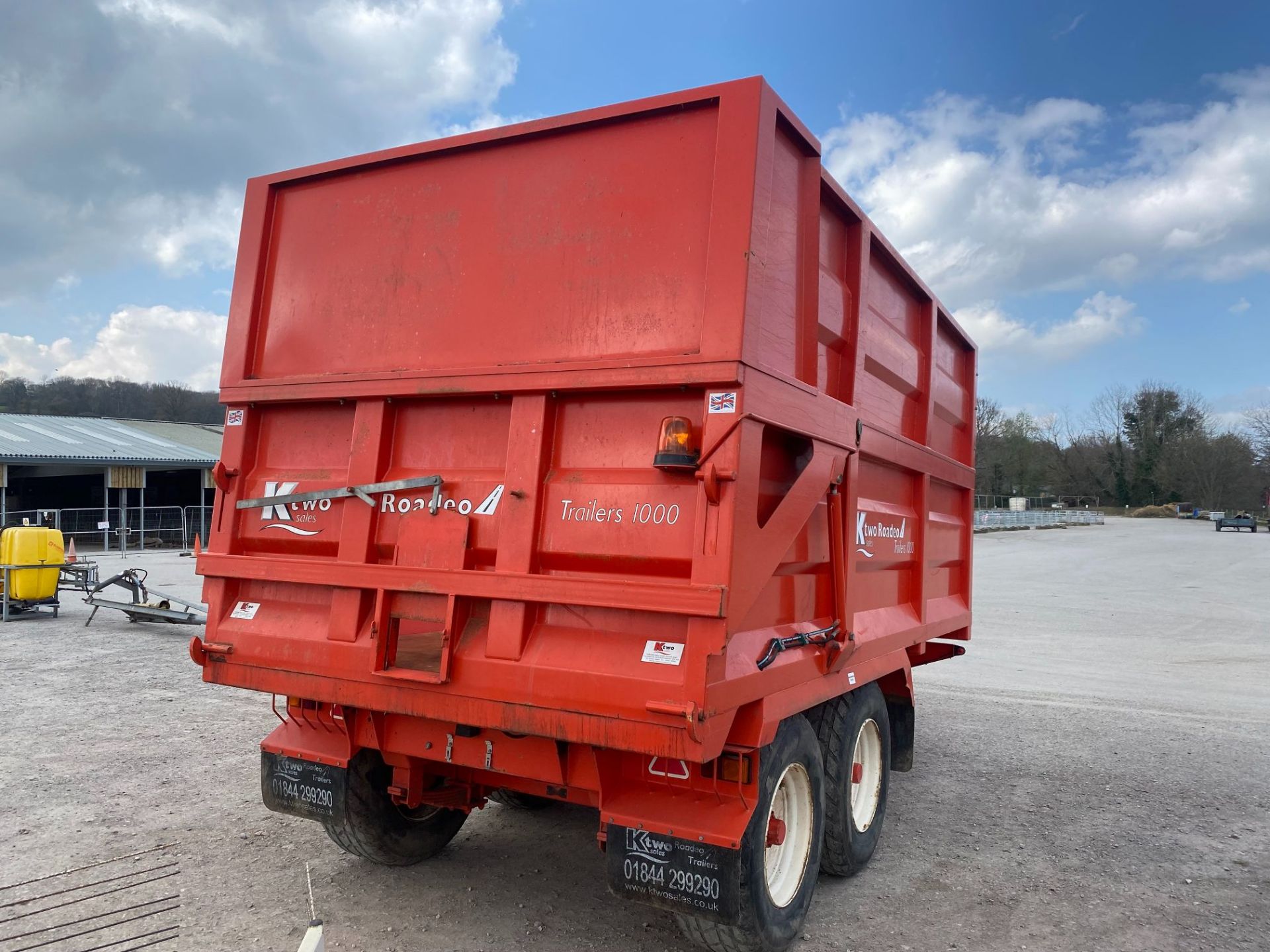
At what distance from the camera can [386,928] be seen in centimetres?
367

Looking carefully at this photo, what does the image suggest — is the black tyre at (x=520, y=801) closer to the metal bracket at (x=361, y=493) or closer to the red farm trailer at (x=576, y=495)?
the red farm trailer at (x=576, y=495)

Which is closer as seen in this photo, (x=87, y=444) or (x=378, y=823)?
(x=378, y=823)

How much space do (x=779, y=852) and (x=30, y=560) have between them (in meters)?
13.2

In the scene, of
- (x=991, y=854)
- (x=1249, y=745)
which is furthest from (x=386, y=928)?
(x=1249, y=745)

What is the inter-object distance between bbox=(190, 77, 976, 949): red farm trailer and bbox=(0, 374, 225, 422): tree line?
56312 millimetres

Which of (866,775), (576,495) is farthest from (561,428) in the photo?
(866,775)

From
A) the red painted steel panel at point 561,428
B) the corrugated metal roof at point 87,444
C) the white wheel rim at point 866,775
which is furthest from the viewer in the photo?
the corrugated metal roof at point 87,444

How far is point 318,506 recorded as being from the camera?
147 inches

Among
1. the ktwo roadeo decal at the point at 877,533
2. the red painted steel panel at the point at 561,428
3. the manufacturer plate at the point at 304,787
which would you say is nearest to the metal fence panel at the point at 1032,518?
the ktwo roadeo decal at the point at 877,533

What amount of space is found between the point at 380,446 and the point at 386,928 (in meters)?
2.04

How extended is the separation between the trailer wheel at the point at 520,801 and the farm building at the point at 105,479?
23673 millimetres

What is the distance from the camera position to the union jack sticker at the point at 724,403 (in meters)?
2.90

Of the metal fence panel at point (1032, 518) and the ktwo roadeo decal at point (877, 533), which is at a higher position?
the metal fence panel at point (1032, 518)

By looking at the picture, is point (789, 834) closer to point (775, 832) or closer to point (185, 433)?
point (775, 832)
